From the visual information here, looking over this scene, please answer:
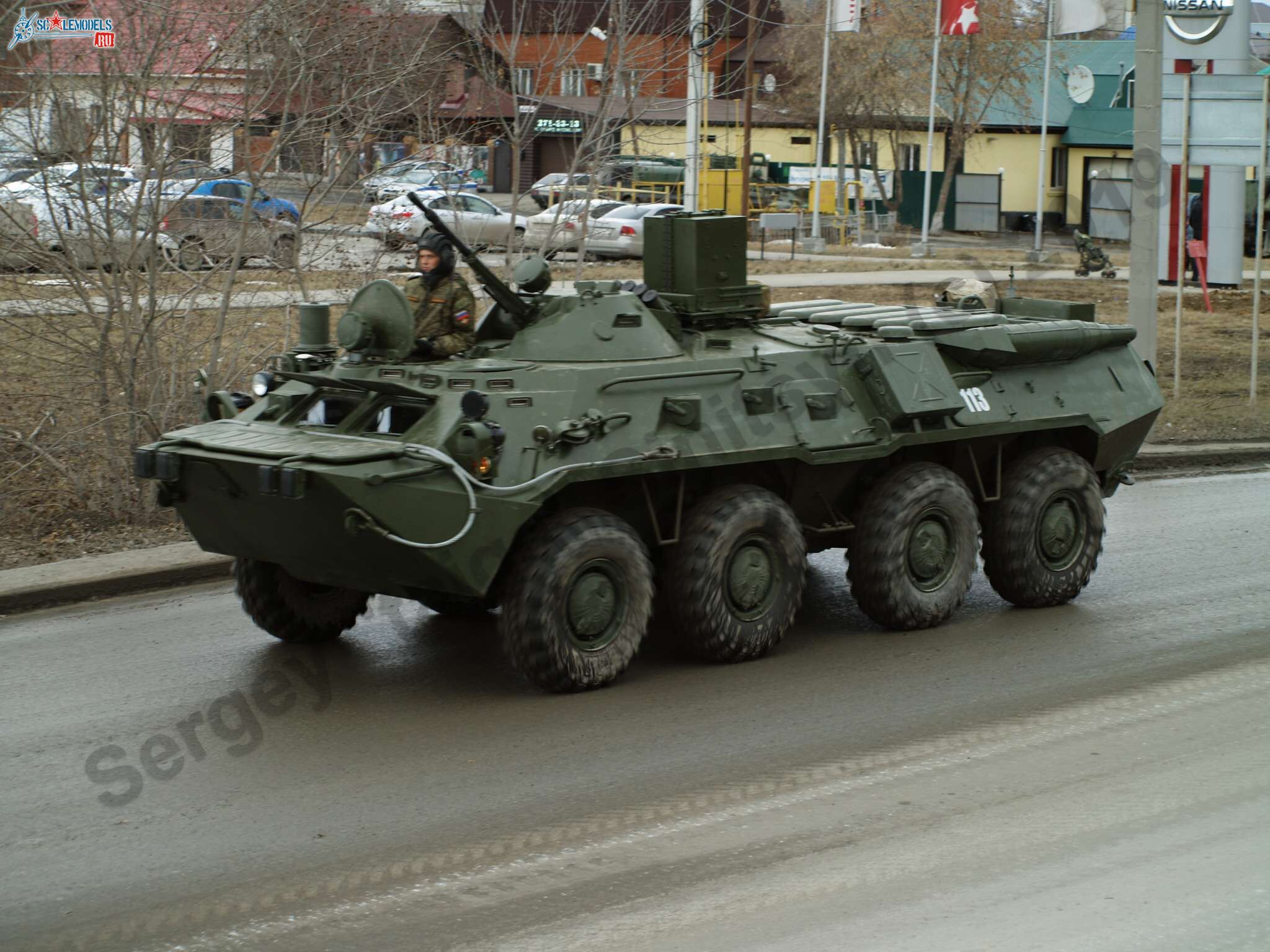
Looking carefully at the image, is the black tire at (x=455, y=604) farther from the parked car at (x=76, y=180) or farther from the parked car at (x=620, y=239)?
the parked car at (x=620, y=239)

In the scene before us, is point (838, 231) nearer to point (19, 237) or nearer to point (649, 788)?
point (19, 237)

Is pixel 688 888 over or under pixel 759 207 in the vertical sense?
under

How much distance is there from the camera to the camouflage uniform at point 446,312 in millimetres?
8219

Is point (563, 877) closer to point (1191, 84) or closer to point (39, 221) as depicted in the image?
point (39, 221)

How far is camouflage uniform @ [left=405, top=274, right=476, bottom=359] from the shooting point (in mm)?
8219

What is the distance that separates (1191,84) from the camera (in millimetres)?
15039

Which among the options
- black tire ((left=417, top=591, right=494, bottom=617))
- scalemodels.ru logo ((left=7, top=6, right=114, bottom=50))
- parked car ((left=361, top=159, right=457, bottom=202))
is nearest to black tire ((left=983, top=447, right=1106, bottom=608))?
black tire ((left=417, top=591, right=494, bottom=617))

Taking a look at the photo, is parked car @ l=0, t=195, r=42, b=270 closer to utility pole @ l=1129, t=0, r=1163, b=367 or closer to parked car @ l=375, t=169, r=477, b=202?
parked car @ l=375, t=169, r=477, b=202

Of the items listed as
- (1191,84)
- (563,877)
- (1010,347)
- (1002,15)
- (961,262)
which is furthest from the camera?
(1002,15)

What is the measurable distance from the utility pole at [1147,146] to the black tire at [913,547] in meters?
5.93

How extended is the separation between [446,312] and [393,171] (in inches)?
206

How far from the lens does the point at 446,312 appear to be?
823 cm

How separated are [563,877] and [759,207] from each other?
3690cm

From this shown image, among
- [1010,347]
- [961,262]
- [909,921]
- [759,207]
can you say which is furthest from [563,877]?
[759,207]
